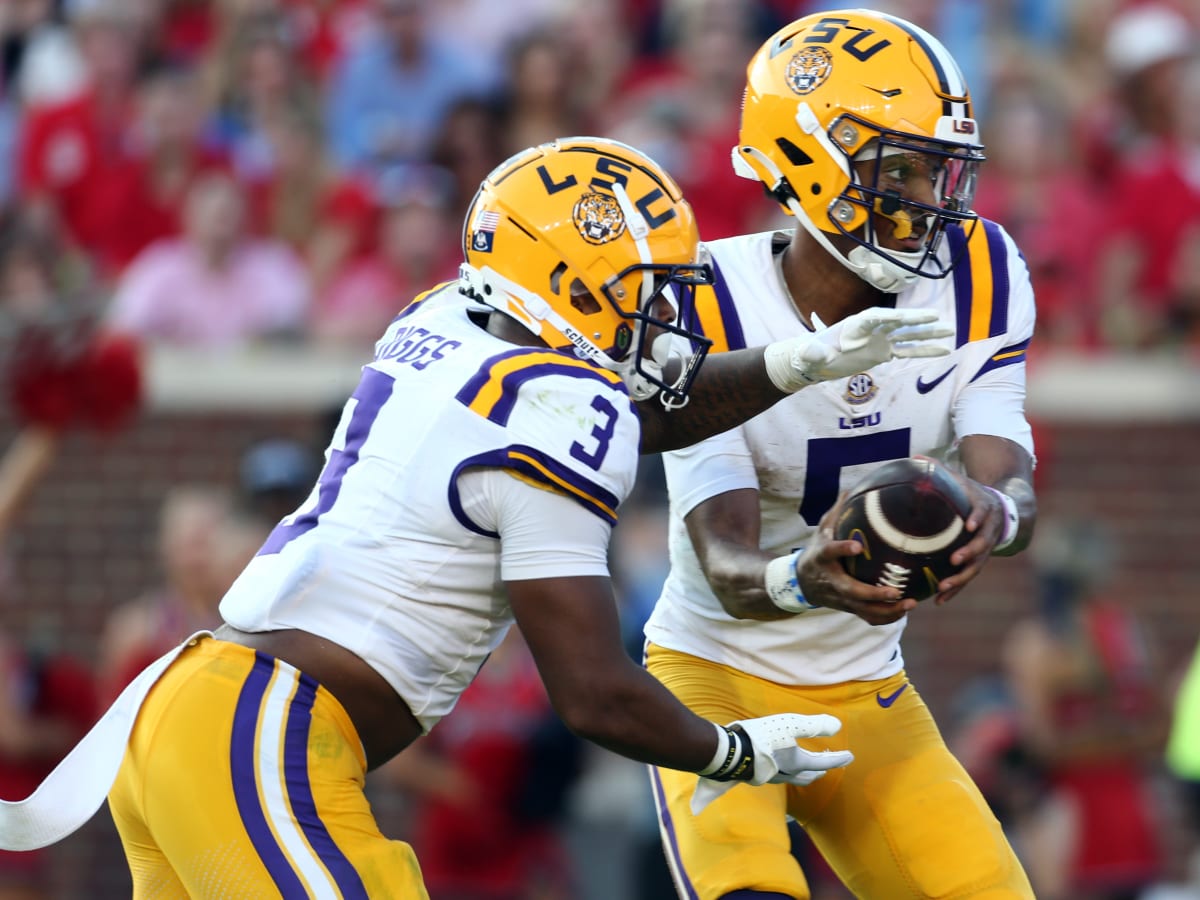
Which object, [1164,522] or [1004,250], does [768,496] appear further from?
[1164,522]

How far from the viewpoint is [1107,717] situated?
7.62 m

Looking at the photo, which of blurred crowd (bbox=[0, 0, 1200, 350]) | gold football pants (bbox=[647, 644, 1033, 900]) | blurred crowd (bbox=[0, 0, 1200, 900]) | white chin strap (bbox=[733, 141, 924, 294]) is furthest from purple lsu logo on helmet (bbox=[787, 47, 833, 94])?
blurred crowd (bbox=[0, 0, 1200, 350])

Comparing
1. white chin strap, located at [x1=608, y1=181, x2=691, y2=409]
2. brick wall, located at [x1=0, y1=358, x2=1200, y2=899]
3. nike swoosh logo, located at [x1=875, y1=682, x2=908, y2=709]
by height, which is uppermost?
white chin strap, located at [x1=608, y1=181, x2=691, y2=409]

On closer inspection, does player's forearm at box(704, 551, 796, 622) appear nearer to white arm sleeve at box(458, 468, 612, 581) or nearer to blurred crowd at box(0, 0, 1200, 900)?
white arm sleeve at box(458, 468, 612, 581)

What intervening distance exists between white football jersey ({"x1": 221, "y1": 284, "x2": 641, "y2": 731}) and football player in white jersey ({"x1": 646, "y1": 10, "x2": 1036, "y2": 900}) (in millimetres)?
542

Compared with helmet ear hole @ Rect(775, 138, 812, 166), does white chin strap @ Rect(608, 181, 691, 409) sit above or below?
below

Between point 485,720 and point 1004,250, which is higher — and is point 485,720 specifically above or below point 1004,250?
below

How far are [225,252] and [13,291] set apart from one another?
Result: 100 centimetres

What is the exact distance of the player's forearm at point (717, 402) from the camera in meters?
4.24

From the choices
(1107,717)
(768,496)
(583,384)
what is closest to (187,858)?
(583,384)

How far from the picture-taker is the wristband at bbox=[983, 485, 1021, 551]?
403 cm

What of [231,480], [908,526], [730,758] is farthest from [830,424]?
[231,480]

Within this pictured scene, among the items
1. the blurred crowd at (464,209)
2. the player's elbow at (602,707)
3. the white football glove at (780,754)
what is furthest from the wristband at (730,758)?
the blurred crowd at (464,209)

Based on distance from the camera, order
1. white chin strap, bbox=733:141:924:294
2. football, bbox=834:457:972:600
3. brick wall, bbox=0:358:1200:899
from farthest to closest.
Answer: brick wall, bbox=0:358:1200:899 → white chin strap, bbox=733:141:924:294 → football, bbox=834:457:972:600
